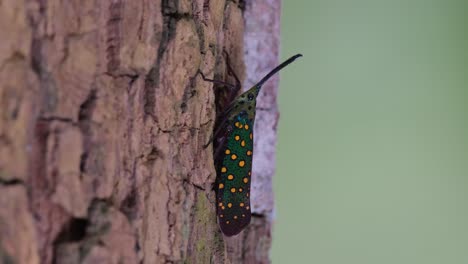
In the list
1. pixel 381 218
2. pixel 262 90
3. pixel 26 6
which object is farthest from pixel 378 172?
pixel 26 6

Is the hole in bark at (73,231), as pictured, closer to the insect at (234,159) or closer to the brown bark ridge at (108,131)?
the brown bark ridge at (108,131)


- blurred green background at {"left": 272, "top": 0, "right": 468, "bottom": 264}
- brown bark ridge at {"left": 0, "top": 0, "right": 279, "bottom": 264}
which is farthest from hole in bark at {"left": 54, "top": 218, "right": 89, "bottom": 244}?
blurred green background at {"left": 272, "top": 0, "right": 468, "bottom": 264}

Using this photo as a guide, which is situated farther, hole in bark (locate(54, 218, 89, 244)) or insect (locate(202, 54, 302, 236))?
insect (locate(202, 54, 302, 236))

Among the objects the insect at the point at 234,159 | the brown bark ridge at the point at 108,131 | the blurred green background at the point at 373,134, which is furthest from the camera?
the blurred green background at the point at 373,134

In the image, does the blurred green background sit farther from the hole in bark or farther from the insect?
the hole in bark

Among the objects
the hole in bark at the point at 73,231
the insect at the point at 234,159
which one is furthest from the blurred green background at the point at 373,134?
the hole in bark at the point at 73,231

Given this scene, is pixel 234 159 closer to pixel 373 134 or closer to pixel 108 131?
pixel 108 131

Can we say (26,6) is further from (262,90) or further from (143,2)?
(262,90)
